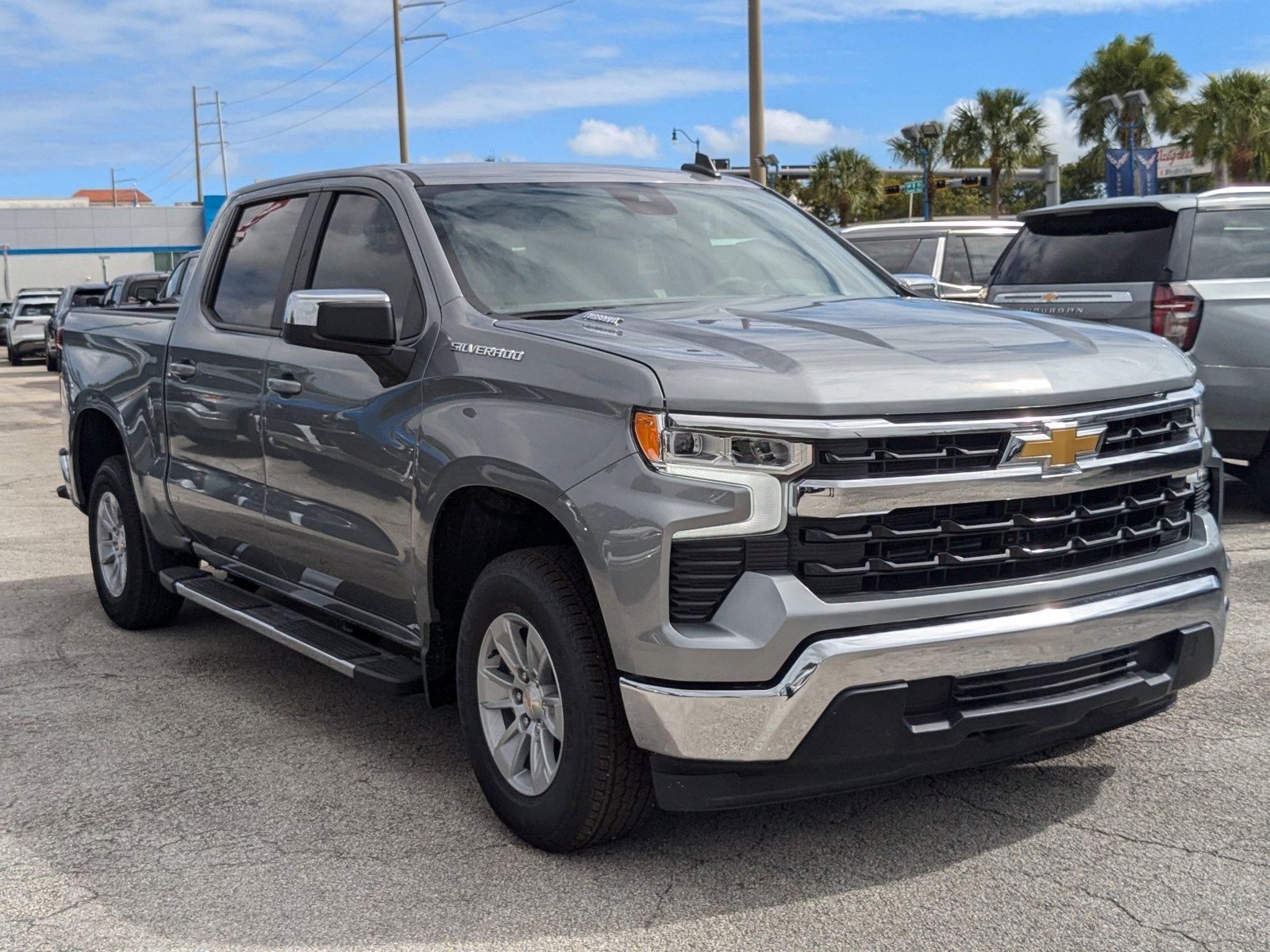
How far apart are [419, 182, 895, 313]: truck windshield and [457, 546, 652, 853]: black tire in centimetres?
94

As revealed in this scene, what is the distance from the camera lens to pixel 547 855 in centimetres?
398

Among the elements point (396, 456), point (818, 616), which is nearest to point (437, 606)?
point (396, 456)

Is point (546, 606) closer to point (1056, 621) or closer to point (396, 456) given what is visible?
point (396, 456)

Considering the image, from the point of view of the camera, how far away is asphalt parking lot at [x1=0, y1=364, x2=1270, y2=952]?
352cm

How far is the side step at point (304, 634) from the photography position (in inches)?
179

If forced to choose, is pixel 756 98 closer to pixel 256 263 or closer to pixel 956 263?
pixel 956 263

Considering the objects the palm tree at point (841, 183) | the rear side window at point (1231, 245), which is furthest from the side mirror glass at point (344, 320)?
the palm tree at point (841, 183)

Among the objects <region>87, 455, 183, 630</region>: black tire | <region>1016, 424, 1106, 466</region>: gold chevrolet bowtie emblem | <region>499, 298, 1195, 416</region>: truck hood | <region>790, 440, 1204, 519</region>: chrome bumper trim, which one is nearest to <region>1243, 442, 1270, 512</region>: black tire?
<region>499, 298, 1195, 416</region>: truck hood

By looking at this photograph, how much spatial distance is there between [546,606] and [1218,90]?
143 feet

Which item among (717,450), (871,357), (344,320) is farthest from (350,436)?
(871,357)

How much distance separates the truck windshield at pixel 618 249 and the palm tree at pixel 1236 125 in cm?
4083

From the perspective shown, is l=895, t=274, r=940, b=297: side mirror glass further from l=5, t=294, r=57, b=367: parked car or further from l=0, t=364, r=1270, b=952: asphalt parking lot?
l=5, t=294, r=57, b=367: parked car

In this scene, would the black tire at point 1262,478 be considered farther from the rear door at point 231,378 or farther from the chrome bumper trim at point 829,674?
the rear door at point 231,378

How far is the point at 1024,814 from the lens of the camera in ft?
13.6
